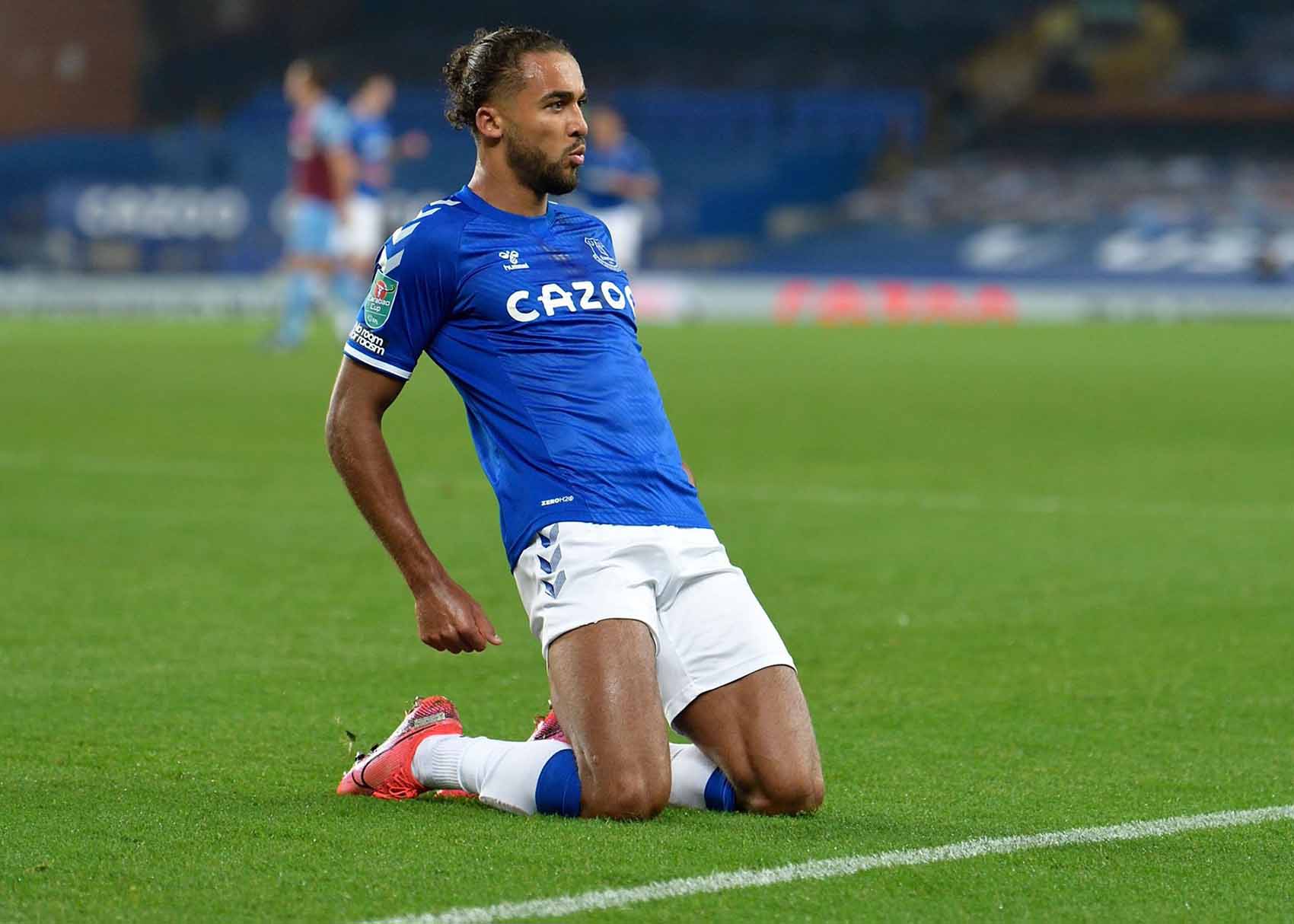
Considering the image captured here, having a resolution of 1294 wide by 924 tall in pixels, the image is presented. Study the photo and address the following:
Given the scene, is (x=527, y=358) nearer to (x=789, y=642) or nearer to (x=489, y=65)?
(x=489, y=65)

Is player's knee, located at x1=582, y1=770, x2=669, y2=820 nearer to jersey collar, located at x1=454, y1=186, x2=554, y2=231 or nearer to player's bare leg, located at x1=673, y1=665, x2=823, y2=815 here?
player's bare leg, located at x1=673, y1=665, x2=823, y2=815

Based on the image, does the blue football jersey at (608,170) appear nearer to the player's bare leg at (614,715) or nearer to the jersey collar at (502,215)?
the jersey collar at (502,215)

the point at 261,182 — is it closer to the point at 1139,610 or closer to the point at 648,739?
the point at 1139,610

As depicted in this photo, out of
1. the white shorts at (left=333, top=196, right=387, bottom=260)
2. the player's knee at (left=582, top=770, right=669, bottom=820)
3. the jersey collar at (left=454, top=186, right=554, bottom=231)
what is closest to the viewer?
the player's knee at (left=582, top=770, right=669, bottom=820)

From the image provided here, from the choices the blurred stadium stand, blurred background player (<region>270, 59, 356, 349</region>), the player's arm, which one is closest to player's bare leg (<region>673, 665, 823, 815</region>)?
the player's arm

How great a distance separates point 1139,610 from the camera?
7617 millimetres

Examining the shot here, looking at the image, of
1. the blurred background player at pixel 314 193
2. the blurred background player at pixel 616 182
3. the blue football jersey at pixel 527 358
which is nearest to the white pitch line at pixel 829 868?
the blue football jersey at pixel 527 358

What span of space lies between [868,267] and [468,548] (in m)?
27.5

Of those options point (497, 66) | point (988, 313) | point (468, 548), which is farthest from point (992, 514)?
point (988, 313)

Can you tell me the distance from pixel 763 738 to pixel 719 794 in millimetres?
157

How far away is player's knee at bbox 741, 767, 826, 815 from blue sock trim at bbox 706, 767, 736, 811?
2.9 inches

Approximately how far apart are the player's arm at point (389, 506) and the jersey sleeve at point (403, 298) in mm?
42

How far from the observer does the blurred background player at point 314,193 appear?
22.3 meters

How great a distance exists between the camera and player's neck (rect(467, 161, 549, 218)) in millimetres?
4945
